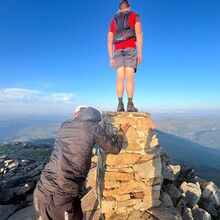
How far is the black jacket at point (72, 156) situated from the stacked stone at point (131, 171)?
7.06ft

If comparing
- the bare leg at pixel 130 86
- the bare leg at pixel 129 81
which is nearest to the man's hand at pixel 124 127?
the bare leg at pixel 130 86

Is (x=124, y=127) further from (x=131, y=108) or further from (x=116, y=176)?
(x=116, y=176)

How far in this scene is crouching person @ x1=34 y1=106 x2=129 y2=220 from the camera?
544 centimetres

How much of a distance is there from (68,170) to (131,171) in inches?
128

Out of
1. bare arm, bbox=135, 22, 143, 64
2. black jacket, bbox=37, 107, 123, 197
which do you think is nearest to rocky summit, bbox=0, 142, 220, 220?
black jacket, bbox=37, 107, 123, 197

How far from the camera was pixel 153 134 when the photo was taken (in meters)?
8.68

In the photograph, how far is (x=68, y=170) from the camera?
18.0 feet

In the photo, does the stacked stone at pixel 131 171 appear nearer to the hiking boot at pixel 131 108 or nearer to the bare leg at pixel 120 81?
the hiking boot at pixel 131 108

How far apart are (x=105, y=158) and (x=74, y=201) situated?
251 cm

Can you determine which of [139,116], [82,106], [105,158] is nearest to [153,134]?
[139,116]

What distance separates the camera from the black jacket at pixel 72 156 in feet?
17.9

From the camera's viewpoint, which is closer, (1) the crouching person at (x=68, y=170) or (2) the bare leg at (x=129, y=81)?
(1) the crouching person at (x=68, y=170)

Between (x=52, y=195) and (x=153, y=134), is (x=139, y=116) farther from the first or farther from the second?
(x=52, y=195)

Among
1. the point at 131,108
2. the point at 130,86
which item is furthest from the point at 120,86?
the point at 131,108
